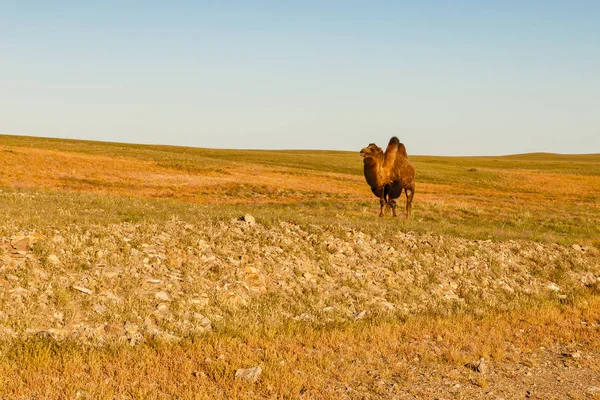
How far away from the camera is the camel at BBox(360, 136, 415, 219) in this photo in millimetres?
22672

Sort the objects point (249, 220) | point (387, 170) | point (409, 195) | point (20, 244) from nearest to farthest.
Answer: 1. point (20, 244)
2. point (249, 220)
3. point (387, 170)
4. point (409, 195)

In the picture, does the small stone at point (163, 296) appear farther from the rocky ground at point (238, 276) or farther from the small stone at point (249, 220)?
the small stone at point (249, 220)

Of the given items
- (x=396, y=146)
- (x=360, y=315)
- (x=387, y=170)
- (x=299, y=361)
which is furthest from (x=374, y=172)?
(x=299, y=361)

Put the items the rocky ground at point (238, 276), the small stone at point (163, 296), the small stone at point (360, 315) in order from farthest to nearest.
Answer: the small stone at point (360, 315)
the small stone at point (163, 296)
the rocky ground at point (238, 276)

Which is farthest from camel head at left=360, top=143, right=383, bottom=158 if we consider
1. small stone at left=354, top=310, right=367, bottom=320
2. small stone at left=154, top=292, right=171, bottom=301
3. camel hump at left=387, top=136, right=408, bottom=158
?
small stone at left=154, top=292, right=171, bottom=301

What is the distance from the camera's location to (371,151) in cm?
2264

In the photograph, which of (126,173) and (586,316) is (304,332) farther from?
(126,173)

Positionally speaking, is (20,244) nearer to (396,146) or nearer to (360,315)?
(360,315)

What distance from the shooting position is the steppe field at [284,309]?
7.51m

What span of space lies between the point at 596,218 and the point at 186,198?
87.2 feet

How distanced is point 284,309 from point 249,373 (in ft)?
11.0

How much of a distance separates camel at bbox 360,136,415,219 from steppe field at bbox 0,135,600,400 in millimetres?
4989

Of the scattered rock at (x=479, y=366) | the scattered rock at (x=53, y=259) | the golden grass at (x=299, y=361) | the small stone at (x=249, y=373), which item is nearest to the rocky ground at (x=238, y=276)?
the scattered rock at (x=53, y=259)

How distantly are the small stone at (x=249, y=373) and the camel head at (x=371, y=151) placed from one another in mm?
15704
